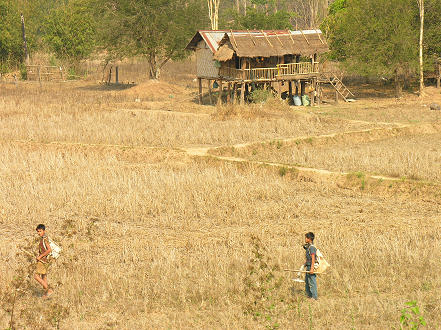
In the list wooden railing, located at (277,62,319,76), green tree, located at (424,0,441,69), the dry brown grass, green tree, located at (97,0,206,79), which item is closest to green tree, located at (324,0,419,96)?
green tree, located at (424,0,441,69)

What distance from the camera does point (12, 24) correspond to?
159 feet

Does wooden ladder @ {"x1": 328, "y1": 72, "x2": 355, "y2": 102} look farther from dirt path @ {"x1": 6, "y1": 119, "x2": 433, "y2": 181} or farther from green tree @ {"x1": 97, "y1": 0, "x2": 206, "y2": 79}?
green tree @ {"x1": 97, "y1": 0, "x2": 206, "y2": 79}

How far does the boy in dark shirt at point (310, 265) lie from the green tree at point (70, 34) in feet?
140

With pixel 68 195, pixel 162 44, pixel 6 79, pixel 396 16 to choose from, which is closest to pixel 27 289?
pixel 68 195

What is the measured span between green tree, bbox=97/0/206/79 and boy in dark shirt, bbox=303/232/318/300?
31691 mm

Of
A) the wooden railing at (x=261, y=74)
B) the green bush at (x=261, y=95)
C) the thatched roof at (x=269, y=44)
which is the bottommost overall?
the green bush at (x=261, y=95)

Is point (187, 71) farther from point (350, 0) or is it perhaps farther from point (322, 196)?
point (322, 196)

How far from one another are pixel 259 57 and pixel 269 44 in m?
1.93

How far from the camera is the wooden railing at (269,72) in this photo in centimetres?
2928

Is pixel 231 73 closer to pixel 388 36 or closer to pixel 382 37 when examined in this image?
pixel 382 37

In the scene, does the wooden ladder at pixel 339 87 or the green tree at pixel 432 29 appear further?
the green tree at pixel 432 29

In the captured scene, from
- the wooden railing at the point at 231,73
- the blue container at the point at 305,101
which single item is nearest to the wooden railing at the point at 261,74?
the wooden railing at the point at 231,73

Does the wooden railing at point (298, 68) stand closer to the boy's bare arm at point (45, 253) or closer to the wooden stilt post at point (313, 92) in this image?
the wooden stilt post at point (313, 92)

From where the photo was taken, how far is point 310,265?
792 cm
